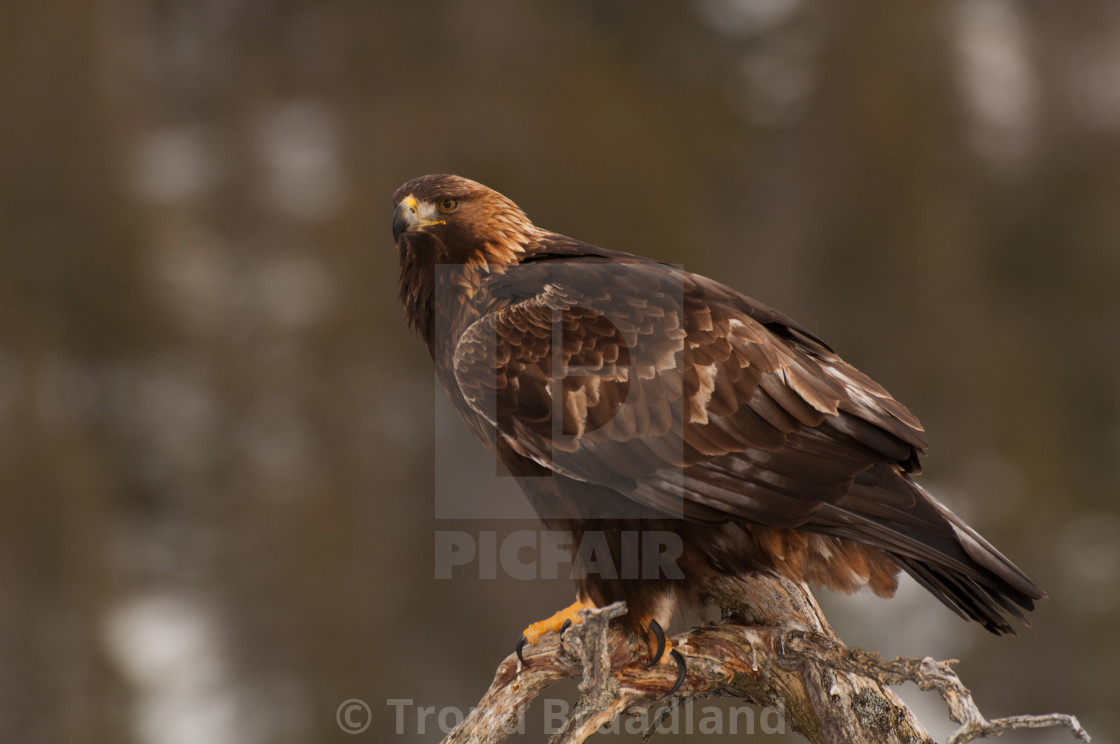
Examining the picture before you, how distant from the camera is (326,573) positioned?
45.3 feet

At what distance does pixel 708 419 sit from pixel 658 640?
978mm

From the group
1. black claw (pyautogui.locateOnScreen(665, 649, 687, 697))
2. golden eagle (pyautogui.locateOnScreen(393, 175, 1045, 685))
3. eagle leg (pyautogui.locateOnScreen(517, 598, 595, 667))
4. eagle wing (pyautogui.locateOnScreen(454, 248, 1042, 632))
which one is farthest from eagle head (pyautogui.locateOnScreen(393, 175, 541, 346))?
black claw (pyautogui.locateOnScreen(665, 649, 687, 697))

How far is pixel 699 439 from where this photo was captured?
4078 millimetres

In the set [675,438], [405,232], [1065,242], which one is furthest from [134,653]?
[1065,242]

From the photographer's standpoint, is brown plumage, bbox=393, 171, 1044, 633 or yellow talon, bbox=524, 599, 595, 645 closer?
brown plumage, bbox=393, 171, 1044, 633

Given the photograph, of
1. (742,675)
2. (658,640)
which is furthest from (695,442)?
(742,675)

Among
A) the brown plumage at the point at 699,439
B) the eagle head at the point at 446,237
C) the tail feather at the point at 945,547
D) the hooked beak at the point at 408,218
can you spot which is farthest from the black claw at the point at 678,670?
the hooked beak at the point at 408,218

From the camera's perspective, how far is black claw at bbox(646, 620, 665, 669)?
14.0 feet

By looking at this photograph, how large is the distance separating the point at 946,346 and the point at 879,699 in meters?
12.6

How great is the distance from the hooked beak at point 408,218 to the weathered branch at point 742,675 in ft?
6.42

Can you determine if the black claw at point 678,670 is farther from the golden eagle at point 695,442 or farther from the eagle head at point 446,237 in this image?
the eagle head at point 446,237

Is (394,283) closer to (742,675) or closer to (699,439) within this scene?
(742,675)

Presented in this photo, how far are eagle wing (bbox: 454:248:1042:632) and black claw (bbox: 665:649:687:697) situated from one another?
691 millimetres

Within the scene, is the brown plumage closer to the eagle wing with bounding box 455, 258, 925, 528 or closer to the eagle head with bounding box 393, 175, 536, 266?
the eagle wing with bounding box 455, 258, 925, 528
